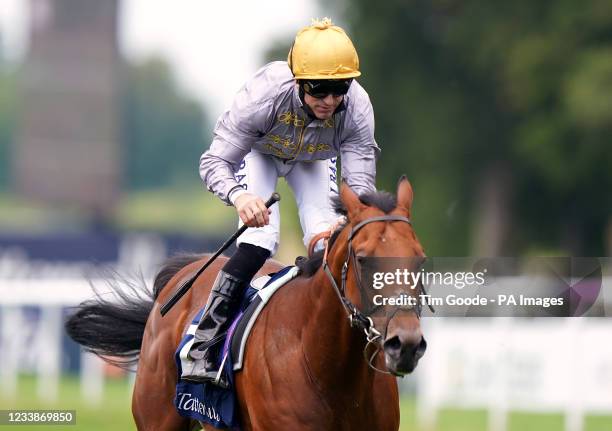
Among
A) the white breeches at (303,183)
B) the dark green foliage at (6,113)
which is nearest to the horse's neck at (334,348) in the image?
the white breeches at (303,183)

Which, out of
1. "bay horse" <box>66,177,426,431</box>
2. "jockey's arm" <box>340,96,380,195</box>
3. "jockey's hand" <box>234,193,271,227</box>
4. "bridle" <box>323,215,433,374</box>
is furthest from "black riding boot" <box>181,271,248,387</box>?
"bridle" <box>323,215,433,374</box>

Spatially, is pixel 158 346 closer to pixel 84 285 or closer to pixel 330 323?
pixel 330 323

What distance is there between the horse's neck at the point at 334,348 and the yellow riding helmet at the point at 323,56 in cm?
80

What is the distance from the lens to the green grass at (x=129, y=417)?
11344mm

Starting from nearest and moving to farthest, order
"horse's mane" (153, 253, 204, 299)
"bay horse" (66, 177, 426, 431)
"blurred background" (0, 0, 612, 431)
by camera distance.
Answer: "bay horse" (66, 177, 426, 431)
"horse's mane" (153, 253, 204, 299)
"blurred background" (0, 0, 612, 431)

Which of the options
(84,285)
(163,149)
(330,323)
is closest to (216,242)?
(84,285)

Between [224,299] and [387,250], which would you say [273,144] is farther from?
[387,250]

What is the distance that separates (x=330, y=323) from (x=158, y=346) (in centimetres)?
153

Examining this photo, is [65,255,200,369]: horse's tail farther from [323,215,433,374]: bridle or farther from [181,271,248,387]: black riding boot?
[323,215,433,374]: bridle

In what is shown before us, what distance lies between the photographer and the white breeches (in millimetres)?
5898

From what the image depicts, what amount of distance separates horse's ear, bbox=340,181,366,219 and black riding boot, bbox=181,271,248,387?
37.1 inches

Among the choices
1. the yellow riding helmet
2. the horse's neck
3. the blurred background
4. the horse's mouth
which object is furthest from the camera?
the blurred background

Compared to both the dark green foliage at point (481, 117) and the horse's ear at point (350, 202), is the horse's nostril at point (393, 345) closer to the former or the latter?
the horse's ear at point (350, 202)

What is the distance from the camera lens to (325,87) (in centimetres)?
529
